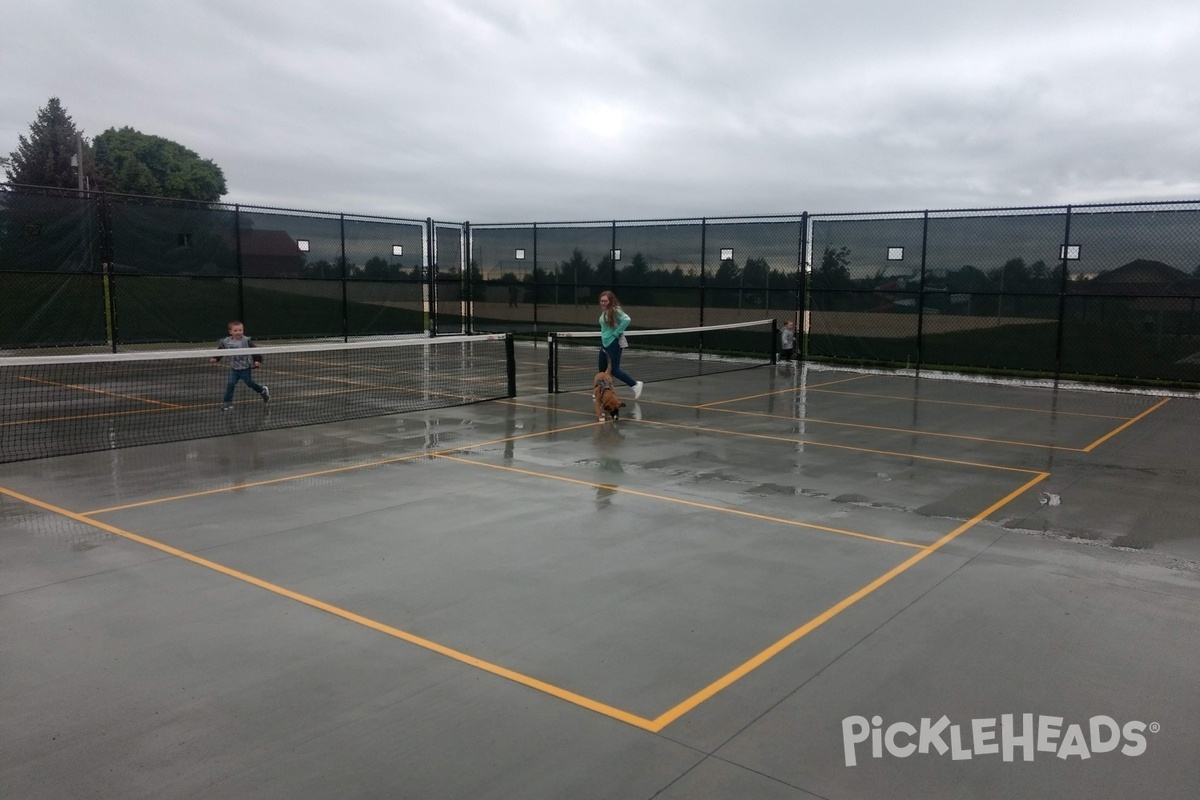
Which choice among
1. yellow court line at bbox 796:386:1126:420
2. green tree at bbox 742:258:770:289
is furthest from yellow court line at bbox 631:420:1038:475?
green tree at bbox 742:258:770:289

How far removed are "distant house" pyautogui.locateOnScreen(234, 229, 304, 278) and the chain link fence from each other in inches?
1.6

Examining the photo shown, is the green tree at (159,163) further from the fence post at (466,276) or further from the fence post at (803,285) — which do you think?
the fence post at (803,285)

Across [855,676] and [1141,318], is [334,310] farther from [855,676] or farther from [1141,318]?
[855,676]

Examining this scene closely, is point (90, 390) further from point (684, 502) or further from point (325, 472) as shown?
point (684, 502)

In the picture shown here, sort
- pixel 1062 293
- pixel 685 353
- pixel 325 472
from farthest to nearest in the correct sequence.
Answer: pixel 685 353
pixel 1062 293
pixel 325 472

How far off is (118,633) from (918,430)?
34.6ft

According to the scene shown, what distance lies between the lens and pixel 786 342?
22.7 metres

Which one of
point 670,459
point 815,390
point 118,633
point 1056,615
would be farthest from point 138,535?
point 815,390

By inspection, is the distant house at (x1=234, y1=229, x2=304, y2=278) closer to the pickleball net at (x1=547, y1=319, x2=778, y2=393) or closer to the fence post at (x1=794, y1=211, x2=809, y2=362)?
the pickleball net at (x1=547, y1=319, x2=778, y2=393)

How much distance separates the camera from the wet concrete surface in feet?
12.3

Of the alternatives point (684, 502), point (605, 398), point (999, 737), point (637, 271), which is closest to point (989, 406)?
point (605, 398)

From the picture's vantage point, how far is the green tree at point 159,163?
7200 centimetres

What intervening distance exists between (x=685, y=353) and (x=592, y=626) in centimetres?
1991

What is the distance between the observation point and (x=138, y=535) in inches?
276
